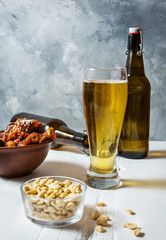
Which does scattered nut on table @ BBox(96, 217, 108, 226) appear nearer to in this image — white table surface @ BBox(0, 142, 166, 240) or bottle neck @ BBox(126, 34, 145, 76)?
white table surface @ BBox(0, 142, 166, 240)

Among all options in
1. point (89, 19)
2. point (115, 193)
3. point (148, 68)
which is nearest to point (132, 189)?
point (115, 193)

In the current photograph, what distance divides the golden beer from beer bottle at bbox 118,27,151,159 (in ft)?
0.96

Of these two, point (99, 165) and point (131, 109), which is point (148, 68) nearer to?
point (131, 109)

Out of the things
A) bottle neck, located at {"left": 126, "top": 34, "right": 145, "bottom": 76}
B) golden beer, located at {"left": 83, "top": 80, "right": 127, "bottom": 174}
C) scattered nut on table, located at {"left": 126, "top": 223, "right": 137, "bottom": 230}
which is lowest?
scattered nut on table, located at {"left": 126, "top": 223, "right": 137, "bottom": 230}

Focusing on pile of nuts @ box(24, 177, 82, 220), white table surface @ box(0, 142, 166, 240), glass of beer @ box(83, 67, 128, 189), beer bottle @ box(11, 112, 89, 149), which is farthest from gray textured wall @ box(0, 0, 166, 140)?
pile of nuts @ box(24, 177, 82, 220)

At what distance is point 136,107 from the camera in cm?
119

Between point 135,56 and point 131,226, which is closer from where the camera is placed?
point 131,226

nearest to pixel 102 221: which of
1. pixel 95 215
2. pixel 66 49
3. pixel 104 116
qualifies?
pixel 95 215

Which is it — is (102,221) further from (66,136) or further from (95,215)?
(66,136)

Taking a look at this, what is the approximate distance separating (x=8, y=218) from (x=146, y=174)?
496 mm

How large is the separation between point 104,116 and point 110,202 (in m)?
0.23

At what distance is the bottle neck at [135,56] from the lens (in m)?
1.15

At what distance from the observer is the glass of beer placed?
2.84 ft

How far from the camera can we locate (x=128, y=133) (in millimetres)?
1212
